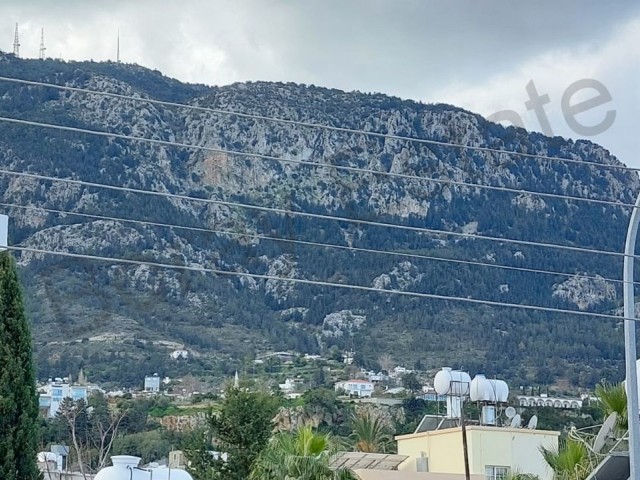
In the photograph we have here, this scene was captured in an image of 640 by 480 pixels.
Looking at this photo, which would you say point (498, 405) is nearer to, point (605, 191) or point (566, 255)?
point (566, 255)

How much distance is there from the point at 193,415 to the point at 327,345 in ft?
59.6

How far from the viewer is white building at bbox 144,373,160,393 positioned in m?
71.6

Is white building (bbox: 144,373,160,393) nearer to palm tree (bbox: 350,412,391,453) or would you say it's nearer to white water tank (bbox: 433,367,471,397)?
palm tree (bbox: 350,412,391,453)

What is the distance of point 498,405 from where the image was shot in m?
32.2

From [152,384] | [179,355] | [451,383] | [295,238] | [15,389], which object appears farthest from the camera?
[295,238]

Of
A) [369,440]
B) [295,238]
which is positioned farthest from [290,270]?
[369,440]

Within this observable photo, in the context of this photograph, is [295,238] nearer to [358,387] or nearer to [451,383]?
[358,387]

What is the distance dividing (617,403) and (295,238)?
235ft

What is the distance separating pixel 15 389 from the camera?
22.5 metres

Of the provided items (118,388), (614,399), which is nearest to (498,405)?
(614,399)

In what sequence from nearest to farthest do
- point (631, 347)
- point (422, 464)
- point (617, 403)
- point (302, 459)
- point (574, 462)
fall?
point (631, 347), point (574, 462), point (617, 403), point (302, 459), point (422, 464)

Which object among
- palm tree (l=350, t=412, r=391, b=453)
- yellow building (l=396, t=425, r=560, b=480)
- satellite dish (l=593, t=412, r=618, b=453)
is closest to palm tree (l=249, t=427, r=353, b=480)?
satellite dish (l=593, t=412, r=618, b=453)

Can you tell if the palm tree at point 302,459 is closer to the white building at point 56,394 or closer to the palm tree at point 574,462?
the palm tree at point 574,462

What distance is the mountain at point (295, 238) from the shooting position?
249 feet
